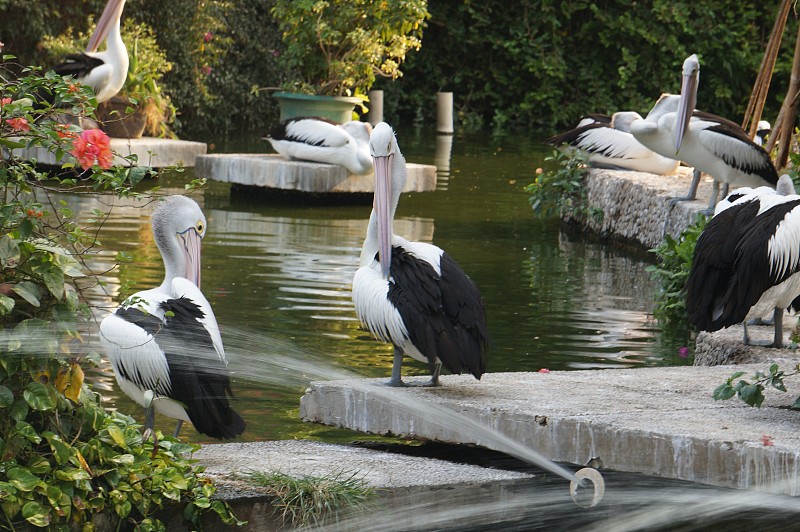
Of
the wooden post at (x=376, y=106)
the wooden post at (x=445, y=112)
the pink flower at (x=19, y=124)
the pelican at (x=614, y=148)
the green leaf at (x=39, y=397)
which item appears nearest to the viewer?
the green leaf at (x=39, y=397)

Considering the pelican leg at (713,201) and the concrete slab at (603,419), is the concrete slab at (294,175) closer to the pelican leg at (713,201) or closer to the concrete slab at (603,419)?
the pelican leg at (713,201)

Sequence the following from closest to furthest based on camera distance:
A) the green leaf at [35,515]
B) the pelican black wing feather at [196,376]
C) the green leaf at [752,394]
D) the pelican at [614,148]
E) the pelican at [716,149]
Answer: the green leaf at [35,515]
the pelican black wing feather at [196,376]
the green leaf at [752,394]
the pelican at [716,149]
the pelican at [614,148]

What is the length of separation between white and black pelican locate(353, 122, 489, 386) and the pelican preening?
15.0 feet

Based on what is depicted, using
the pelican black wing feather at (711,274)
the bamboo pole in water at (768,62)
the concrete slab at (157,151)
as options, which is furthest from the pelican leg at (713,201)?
the concrete slab at (157,151)

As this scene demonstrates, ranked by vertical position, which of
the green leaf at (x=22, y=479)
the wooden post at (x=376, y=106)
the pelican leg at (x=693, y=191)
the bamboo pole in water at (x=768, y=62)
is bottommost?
the green leaf at (x=22, y=479)

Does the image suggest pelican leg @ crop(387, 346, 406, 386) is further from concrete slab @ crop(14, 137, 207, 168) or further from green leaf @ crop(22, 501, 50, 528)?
concrete slab @ crop(14, 137, 207, 168)

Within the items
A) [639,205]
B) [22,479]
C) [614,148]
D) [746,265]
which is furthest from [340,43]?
[22,479]

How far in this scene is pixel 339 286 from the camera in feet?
24.8

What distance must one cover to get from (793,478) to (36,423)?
2049mm

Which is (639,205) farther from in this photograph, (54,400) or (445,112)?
(445,112)

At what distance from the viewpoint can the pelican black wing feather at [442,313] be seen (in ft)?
13.2

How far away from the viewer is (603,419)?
12.6 ft

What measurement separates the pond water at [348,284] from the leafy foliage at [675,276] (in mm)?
122

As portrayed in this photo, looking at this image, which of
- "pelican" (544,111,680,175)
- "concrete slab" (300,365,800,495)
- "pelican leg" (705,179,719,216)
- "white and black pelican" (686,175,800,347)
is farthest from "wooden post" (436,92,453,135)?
"concrete slab" (300,365,800,495)
